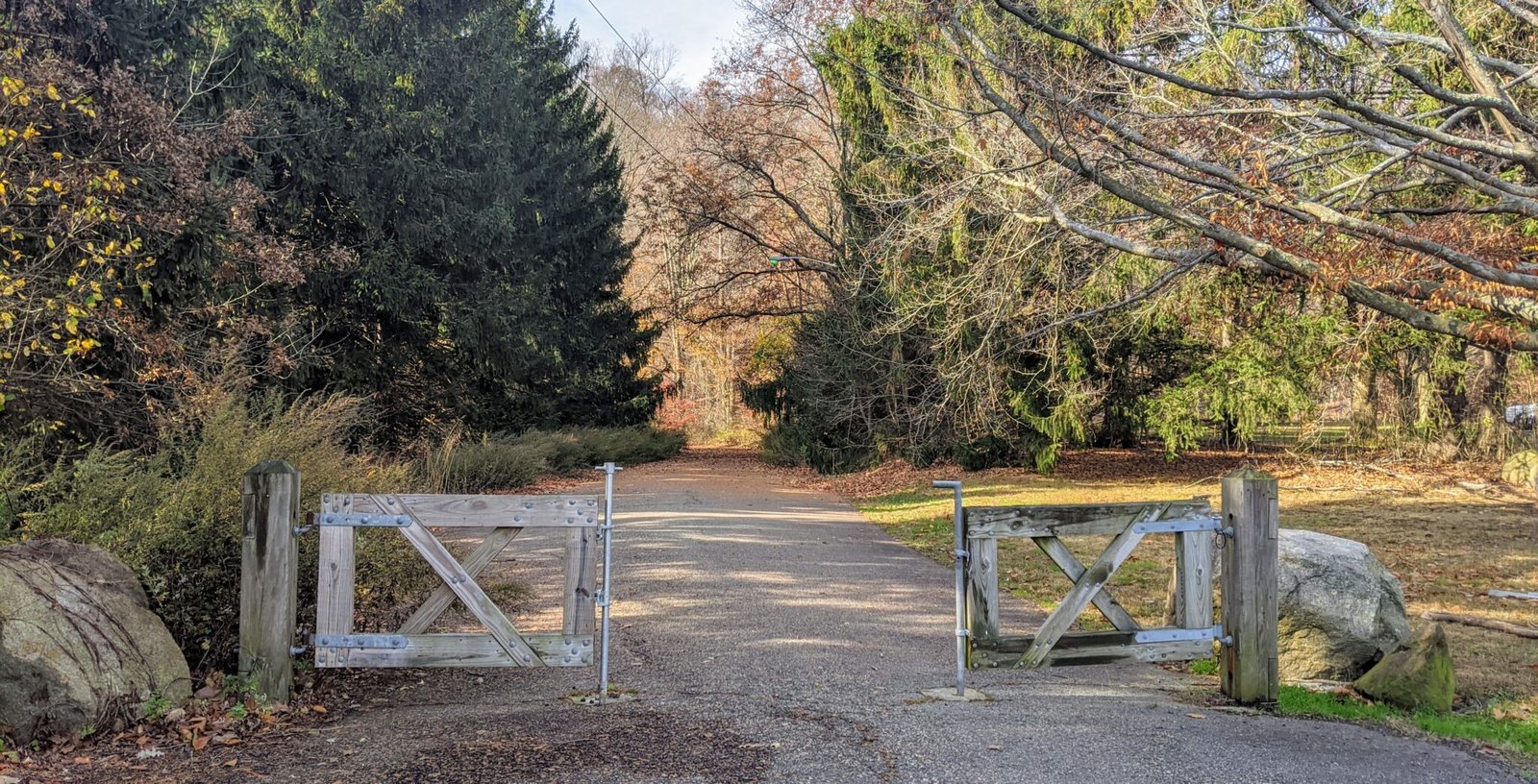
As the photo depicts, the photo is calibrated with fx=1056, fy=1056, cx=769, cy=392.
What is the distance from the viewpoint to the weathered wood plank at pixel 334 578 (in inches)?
220

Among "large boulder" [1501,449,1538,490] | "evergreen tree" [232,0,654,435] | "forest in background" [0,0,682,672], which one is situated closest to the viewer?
"forest in background" [0,0,682,672]

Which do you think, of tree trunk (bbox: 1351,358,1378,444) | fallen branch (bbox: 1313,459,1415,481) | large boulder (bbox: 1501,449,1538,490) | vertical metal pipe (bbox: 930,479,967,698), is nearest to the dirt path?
vertical metal pipe (bbox: 930,479,967,698)

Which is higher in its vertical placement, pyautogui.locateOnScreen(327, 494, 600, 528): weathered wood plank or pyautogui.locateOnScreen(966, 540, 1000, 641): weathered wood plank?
pyautogui.locateOnScreen(327, 494, 600, 528): weathered wood plank

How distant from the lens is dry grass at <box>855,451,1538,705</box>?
28.5ft

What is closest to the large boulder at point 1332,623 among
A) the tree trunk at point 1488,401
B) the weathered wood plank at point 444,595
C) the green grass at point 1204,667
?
the green grass at point 1204,667

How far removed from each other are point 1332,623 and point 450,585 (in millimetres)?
5501

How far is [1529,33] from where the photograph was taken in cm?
1485

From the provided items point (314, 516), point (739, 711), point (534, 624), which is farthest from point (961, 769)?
point (534, 624)

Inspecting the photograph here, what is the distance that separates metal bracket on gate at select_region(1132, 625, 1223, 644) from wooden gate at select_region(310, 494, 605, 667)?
3056 millimetres

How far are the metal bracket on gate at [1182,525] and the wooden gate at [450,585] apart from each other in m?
3.03

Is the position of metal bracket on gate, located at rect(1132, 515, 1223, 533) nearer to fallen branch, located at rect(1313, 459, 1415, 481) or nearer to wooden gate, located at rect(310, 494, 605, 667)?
wooden gate, located at rect(310, 494, 605, 667)

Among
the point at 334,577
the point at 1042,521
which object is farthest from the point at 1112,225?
the point at 334,577

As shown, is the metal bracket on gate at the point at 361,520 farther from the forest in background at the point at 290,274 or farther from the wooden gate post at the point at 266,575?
the forest in background at the point at 290,274

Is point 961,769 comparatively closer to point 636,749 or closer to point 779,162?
point 636,749
